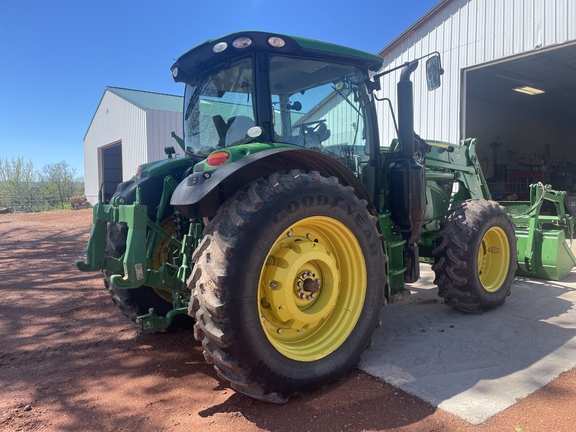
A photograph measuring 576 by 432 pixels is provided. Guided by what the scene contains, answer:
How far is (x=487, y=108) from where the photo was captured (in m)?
16.6

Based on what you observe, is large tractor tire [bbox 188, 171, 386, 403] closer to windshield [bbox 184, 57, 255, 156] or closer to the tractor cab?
the tractor cab

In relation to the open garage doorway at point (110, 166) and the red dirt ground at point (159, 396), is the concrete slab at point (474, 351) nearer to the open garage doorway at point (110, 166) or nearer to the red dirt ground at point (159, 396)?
the red dirt ground at point (159, 396)

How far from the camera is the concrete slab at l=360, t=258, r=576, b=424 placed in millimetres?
2746

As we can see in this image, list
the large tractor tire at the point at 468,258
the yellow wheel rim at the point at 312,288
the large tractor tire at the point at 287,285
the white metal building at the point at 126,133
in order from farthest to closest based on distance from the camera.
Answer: the white metal building at the point at 126,133, the large tractor tire at the point at 468,258, the yellow wheel rim at the point at 312,288, the large tractor tire at the point at 287,285

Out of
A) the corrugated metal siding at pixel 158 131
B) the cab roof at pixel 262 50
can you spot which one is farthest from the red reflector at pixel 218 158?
the corrugated metal siding at pixel 158 131

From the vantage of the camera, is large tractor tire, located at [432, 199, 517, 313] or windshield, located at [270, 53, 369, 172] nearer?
windshield, located at [270, 53, 369, 172]

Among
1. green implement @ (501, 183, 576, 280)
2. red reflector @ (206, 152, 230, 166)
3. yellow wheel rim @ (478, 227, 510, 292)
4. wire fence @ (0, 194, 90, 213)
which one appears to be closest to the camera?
red reflector @ (206, 152, 230, 166)

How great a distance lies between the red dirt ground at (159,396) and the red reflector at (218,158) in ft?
4.93

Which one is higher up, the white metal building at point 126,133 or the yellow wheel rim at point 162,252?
the white metal building at point 126,133

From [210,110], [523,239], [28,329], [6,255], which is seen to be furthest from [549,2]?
[6,255]

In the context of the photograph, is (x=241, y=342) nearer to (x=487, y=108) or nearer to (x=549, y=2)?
(x=549, y=2)

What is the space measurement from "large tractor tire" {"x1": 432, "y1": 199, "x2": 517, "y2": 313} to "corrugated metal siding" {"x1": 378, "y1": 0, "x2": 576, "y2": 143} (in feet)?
15.9

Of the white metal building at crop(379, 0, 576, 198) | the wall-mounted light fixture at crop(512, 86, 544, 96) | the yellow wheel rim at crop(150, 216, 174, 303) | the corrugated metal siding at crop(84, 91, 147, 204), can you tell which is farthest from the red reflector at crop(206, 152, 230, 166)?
the corrugated metal siding at crop(84, 91, 147, 204)

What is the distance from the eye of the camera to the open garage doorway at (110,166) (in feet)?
82.0
